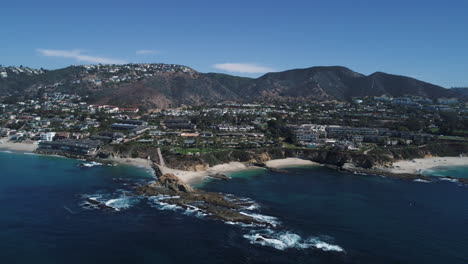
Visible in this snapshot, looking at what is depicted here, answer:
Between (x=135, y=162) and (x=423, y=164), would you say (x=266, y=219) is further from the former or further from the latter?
(x=423, y=164)

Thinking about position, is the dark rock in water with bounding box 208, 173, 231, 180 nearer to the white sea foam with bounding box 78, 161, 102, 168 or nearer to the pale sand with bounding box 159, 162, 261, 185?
the pale sand with bounding box 159, 162, 261, 185

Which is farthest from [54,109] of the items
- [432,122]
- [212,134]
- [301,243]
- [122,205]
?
[432,122]

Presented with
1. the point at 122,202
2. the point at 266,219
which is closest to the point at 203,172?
the point at 122,202

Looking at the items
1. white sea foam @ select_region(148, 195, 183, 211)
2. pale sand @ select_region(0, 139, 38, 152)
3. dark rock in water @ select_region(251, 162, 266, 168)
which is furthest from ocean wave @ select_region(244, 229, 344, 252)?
pale sand @ select_region(0, 139, 38, 152)

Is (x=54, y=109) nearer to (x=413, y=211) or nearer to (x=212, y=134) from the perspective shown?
(x=212, y=134)

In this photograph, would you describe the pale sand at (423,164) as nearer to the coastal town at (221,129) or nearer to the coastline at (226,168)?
the coastal town at (221,129)

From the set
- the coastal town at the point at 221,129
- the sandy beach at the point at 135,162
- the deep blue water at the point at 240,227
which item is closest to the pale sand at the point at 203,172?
the deep blue water at the point at 240,227

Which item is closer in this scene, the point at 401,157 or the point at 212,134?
the point at 401,157
